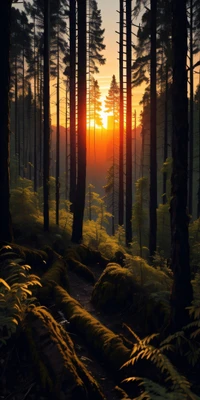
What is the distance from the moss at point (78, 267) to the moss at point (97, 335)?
10.4ft

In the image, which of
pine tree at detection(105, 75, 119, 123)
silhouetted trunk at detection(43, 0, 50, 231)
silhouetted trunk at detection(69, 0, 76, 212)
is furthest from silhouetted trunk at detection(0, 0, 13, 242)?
pine tree at detection(105, 75, 119, 123)

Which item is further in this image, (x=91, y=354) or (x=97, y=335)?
(x=97, y=335)

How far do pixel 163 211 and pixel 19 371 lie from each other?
51.1 feet

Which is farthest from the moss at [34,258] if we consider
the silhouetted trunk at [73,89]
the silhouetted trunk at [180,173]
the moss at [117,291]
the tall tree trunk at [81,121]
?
the silhouetted trunk at [73,89]

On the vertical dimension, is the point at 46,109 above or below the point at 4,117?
above

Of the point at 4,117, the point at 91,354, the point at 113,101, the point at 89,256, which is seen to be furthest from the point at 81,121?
the point at 113,101

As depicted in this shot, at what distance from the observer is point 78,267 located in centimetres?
1038

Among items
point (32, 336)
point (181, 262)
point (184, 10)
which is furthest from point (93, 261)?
point (184, 10)

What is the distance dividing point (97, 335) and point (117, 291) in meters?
1.85

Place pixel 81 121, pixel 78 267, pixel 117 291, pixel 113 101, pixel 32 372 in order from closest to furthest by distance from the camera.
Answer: pixel 32 372
pixel 117 291
pixel 78 267
pixel 81 121
pixel 113 101

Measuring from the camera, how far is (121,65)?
2008cm

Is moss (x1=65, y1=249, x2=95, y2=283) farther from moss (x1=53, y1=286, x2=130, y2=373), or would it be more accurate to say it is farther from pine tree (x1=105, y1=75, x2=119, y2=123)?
pine tree (x1=105, y1=75, x2=119, y2=123)

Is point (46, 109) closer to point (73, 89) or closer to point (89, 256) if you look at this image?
point (73, 89)

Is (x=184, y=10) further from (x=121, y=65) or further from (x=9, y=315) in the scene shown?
(x=121, y=65)
